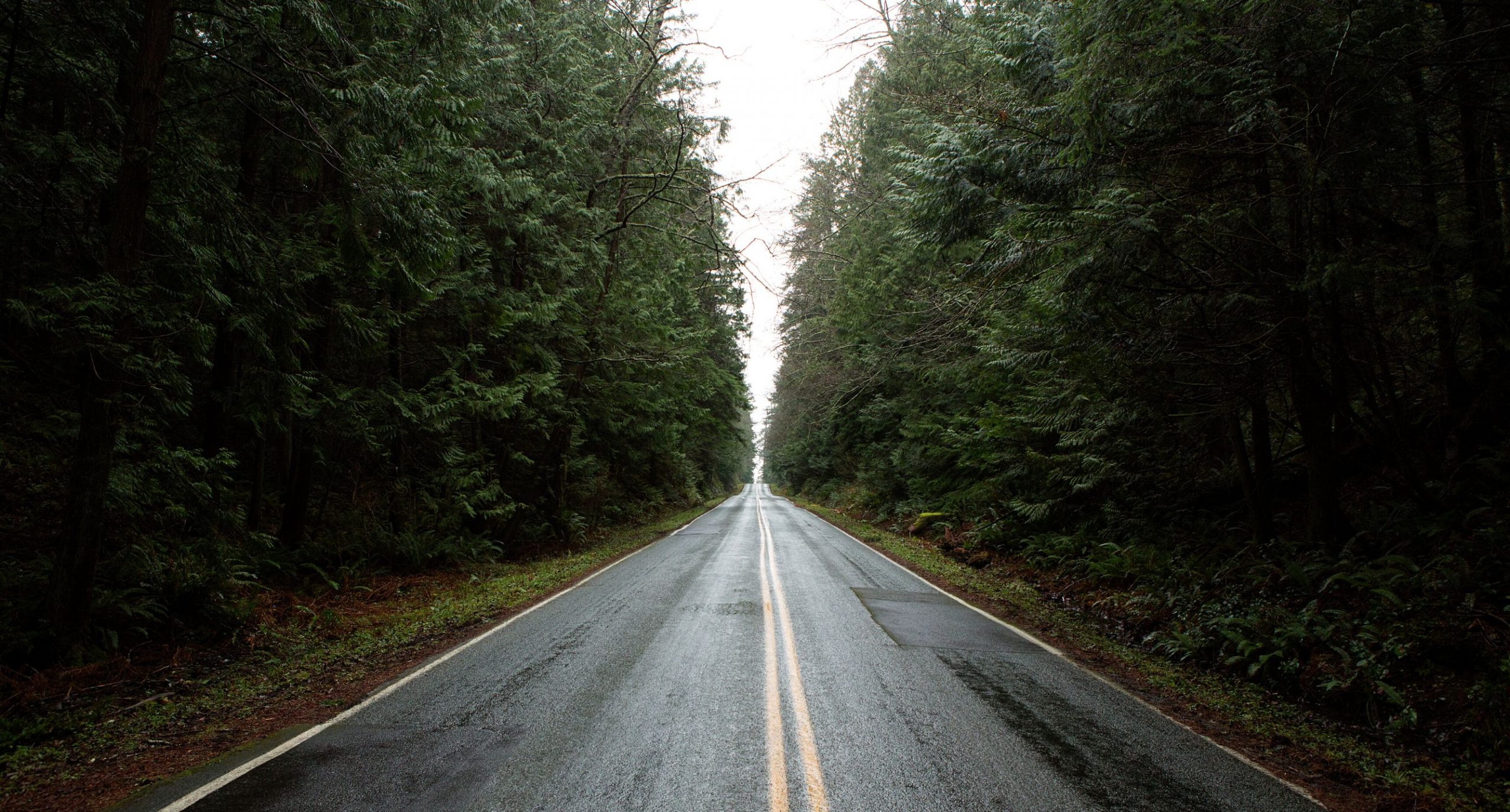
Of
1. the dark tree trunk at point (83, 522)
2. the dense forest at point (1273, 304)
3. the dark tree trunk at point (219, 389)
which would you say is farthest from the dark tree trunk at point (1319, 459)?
the dark tree trunk at point (219, 389)

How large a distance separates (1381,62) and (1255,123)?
902mm

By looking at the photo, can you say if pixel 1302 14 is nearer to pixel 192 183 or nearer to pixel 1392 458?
pixel 1392 458

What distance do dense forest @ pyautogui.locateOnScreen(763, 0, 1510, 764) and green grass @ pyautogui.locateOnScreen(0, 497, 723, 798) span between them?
26.9 feet

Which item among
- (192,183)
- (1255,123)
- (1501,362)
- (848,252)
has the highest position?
(848,252)

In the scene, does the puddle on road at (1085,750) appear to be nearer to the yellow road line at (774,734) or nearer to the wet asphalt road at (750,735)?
the wet asphalt road at (750,735)

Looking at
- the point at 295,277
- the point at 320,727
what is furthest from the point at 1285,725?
the point at 295,277

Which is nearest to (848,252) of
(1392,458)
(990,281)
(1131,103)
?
(990,281)

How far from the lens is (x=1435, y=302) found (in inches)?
215

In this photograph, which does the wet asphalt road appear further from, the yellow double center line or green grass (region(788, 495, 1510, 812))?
green grass (region(788, 495, 1510, 812))

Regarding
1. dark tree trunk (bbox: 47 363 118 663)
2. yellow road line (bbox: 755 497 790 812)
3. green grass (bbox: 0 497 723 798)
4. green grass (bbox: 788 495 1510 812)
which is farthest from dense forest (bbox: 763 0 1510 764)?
dark tree trunk (bbox: 47 363 118 663)

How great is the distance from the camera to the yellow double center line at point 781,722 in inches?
131

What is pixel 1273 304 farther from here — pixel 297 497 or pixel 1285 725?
pixel 297 497

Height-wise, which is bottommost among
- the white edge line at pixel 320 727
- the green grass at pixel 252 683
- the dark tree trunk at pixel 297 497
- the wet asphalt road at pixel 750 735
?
the green grass at pixel 252 683

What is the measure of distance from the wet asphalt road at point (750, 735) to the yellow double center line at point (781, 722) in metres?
0.02
